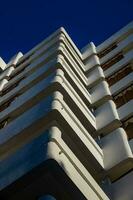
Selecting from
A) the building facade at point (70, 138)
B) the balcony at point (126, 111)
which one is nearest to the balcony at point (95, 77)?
the building facade at point (70, 138)

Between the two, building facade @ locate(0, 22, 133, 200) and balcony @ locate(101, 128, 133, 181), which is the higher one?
building facade @ locate(0, 22, 133, 200)

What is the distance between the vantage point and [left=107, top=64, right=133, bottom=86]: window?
13.1 meters

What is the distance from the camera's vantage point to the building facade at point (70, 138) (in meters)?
5.27

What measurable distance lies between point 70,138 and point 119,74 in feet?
19.9

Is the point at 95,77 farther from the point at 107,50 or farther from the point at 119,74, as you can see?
the point at 107,50

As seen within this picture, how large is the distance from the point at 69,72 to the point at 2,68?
33.8 ft

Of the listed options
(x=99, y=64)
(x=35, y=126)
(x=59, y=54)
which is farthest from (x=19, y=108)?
(x=99, y=64)

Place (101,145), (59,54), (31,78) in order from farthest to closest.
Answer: (59,54), (31,78), (101,145)

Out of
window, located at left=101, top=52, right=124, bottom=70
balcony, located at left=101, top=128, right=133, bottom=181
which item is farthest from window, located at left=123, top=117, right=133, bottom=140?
window, located at left=101, top=52, right=124, bottom=70

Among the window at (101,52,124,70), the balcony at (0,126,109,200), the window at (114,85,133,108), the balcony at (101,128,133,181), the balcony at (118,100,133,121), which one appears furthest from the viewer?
the window at (101,52,124,70)

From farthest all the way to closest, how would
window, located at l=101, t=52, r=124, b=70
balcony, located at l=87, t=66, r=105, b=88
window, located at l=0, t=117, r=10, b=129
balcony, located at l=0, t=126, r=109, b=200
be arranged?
window, located at l=101, t=52, r=124, b=70 → balcony, located at l=87, t=66, r=105, b=88 → window, located at l=0, t=117, r=10, b=129 → balcony, located at l=0, t=126, r=109, b=200

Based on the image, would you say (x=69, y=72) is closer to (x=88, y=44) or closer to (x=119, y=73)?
(x=119, y=73)

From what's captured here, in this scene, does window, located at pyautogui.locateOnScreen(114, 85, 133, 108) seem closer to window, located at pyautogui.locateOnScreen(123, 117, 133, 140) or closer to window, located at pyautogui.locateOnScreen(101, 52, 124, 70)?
window, located at pyautogui.locateOnScreen(123, 117, 133, 140)

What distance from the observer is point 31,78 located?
41.9ft
